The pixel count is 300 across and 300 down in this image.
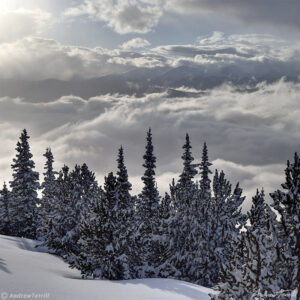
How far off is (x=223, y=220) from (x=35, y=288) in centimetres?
1955

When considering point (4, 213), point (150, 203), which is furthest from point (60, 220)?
point (4, 213)

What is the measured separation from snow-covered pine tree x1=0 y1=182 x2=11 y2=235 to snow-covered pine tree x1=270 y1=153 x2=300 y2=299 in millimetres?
48270

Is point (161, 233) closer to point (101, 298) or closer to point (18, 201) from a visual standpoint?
point (101, 298)

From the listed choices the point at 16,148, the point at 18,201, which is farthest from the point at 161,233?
the point at 16,148

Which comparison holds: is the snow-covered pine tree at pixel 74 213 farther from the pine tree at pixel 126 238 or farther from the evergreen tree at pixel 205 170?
the evergreen tree at pixel 205 170

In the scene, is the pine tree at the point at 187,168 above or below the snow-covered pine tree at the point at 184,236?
above

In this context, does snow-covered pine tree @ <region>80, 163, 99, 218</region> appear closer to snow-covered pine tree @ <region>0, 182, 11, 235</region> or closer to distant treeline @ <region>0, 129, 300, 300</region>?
distant treeline @ <region>0, 129, 300, 300</region>

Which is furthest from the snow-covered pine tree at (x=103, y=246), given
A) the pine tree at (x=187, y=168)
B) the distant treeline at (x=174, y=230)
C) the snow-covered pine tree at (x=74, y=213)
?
the pine tree at (x=187, y=168)

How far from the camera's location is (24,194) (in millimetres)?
45562

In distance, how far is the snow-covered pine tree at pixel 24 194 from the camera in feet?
149

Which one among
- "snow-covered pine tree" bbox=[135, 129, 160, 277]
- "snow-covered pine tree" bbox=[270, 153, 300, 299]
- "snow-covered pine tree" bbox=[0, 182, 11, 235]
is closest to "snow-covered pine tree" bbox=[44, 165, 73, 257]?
"snow-covered pine tree" bbox=[135, 129, 160, 277]

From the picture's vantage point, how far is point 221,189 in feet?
103

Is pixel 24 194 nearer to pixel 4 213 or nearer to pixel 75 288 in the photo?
pixel 4 213

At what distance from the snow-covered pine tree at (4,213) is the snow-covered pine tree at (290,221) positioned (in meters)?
48.3
